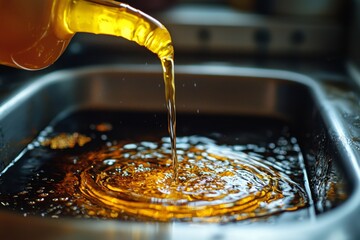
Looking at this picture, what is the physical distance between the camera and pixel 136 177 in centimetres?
109

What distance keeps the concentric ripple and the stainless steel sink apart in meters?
0.04

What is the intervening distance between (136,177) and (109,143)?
8.5 inches

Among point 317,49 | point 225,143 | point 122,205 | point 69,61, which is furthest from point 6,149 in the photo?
point 317,49

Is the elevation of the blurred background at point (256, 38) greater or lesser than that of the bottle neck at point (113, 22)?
greater

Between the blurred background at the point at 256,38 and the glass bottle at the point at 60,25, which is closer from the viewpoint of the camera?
the glass bottle at the point at 60,25

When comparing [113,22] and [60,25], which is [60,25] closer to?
[60,25]

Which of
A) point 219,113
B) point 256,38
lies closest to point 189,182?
point 219,113

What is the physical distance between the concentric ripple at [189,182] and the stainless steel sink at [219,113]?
0.04 meters

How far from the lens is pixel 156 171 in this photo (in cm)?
112

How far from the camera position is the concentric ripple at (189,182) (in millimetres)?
959

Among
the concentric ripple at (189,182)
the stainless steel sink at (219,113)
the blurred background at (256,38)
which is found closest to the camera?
the stainless steel sink at (219,113)

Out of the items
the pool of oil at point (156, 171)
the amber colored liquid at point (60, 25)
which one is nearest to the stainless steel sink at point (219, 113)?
the pool of oil at point (156, 171)

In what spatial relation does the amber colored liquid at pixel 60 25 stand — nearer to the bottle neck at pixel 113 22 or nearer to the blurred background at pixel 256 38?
the bottle neck at pixel 113 22

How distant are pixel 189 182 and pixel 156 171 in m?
0.08
